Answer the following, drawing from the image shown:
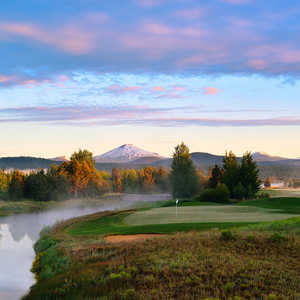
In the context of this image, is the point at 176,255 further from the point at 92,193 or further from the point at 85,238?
the point at 92,193

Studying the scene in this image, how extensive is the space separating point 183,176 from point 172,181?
8.30 ft

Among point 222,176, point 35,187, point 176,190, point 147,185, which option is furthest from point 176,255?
point 147,185

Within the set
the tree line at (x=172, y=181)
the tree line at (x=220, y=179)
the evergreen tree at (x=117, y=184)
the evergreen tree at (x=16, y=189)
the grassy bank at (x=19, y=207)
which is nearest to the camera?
the tree line at (x=220, y=179)

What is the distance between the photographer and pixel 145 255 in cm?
1591

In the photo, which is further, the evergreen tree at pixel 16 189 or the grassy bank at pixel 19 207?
the evergreen tree at pixel 16 189

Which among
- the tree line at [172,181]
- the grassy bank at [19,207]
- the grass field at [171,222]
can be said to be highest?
the tree line at [172,181]

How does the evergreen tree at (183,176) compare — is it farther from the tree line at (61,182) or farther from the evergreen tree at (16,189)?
the evergreen tree at (16,189)

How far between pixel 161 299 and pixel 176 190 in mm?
70438

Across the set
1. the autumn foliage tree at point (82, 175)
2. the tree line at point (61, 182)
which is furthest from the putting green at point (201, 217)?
the autumn foliage tree at point (82, 175)

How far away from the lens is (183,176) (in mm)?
80750

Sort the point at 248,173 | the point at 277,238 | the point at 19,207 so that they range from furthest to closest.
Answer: the point at 19,207, the point at 248,173, the point at 277,238

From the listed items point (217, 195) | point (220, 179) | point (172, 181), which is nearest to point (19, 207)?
point (172, 181)

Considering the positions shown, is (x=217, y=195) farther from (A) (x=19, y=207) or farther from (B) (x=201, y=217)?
(A) (x=19, y=207)

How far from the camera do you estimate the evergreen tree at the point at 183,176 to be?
8031 centimetres
